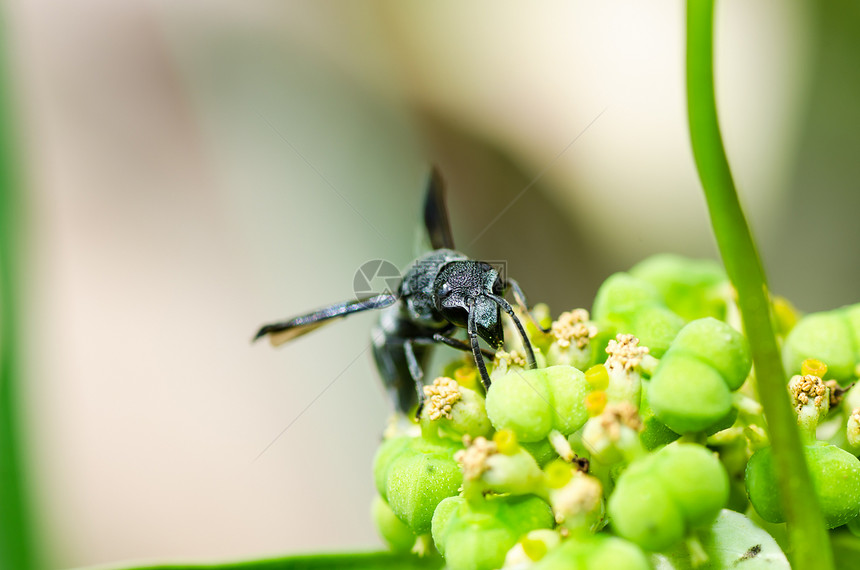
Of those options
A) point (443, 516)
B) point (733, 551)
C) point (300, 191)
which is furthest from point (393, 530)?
point (300, 191)

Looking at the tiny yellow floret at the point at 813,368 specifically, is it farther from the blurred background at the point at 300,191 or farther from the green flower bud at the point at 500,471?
the blurred background at the point at 300,191

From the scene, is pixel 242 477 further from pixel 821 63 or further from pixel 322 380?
pixel 821 63

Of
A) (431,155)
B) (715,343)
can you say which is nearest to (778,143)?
(431,155)

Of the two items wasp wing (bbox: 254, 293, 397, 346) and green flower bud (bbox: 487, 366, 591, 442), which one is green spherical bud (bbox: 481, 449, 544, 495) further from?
wasp wing (bbox: 254, 293, 397, 346)

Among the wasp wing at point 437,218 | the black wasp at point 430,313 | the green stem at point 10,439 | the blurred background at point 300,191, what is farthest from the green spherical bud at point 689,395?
the blurred background at point 300,191

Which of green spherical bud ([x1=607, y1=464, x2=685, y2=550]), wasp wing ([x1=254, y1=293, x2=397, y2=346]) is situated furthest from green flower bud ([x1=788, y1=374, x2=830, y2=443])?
wasp wing ([x1=254, y1=293, x2=397, y2=346])

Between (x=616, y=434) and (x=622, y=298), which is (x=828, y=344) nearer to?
(x=622, y=298)
